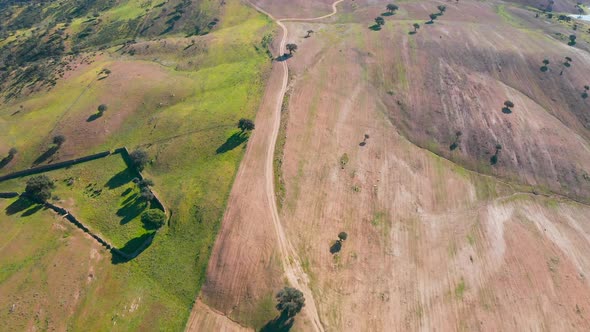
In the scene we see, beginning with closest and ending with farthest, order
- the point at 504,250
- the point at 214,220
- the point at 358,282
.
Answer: the point at 358,282, the point at 214,220, the point at 504,250

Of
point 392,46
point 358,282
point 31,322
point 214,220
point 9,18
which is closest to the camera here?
point 31,322

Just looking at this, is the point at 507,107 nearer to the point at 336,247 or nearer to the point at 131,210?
the point at 336,247

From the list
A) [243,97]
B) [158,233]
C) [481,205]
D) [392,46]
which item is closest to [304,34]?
[392,46]

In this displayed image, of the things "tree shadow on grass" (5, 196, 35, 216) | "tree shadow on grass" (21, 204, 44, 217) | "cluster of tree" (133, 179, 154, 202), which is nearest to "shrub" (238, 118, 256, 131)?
"cluster of tree" (133, 179, 154, 202)

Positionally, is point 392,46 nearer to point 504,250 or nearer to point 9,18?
point 504,250

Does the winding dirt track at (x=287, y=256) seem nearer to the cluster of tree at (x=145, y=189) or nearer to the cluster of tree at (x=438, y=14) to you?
the cluster of tree at (x=145, y=189)

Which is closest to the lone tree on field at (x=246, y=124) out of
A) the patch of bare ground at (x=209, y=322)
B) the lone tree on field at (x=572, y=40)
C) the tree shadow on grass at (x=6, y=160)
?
the patch of bare ground at (x=209, y=322)

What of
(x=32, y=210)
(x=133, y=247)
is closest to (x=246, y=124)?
(x=133, y=247)
